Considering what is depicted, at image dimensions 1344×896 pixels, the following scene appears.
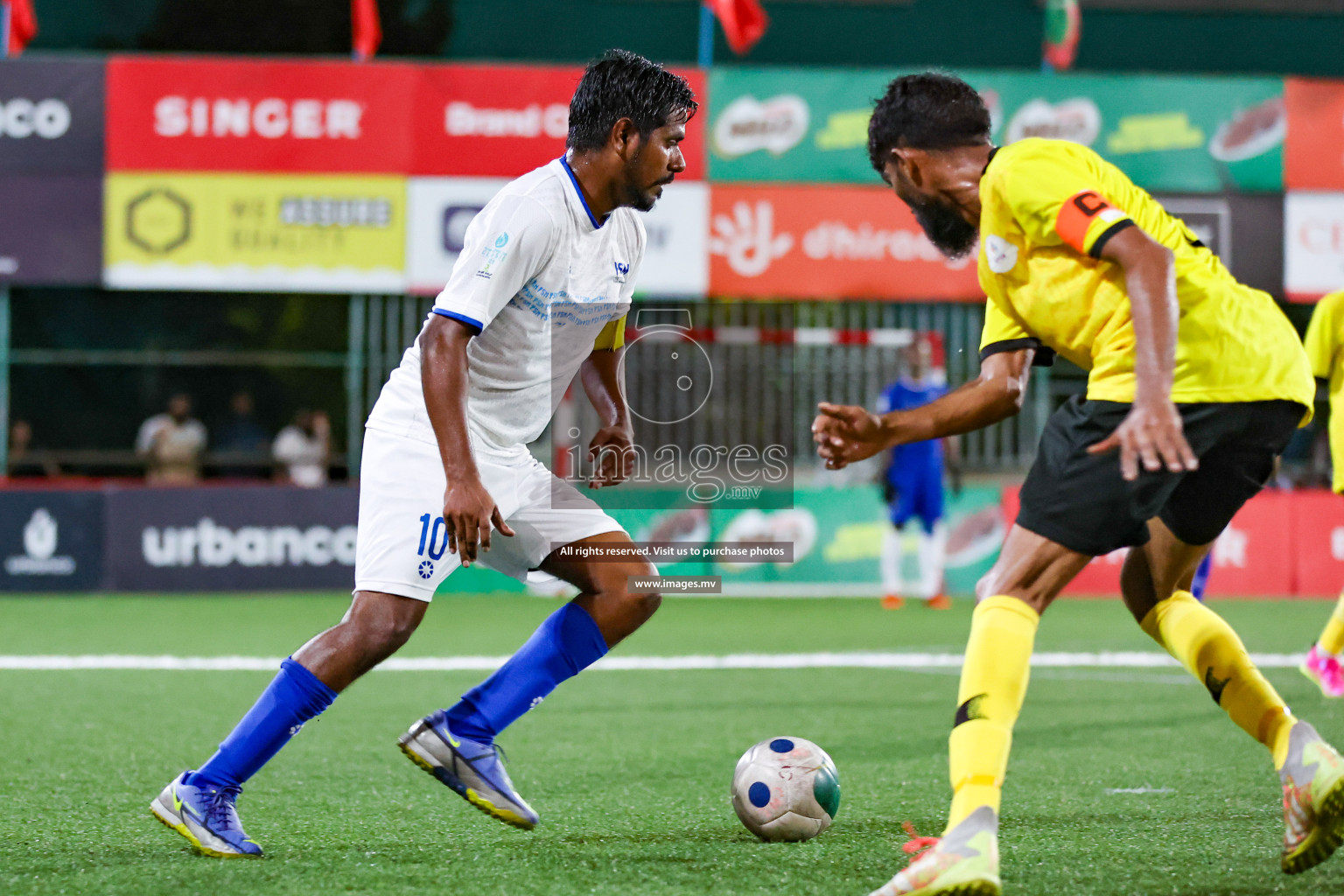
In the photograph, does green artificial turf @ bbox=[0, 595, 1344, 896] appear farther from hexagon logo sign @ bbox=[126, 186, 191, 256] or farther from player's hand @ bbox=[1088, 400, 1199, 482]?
hexagon logo sign @ bbox=[126, 186, 191, 256]

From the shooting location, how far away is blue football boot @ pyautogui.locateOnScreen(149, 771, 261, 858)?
383 centimetres

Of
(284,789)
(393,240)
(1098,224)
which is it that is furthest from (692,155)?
(1098,224)

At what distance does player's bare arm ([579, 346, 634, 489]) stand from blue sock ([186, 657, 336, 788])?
3.86ft

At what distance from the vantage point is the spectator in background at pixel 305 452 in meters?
14.5

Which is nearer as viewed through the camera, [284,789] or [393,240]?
[284,789]

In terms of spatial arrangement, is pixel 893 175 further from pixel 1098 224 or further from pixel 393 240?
pixel 393 240

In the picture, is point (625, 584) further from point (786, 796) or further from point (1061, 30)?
point (1061, 30)

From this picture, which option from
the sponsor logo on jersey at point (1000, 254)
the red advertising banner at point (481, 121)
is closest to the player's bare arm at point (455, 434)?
the sponsor logo on jersey at point (1000, 254)

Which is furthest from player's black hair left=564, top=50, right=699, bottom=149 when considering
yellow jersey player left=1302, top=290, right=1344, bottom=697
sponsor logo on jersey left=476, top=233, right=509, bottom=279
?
yellow jersey player left=1302, top=290, right=1344, bottom=697

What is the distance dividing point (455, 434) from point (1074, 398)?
63.1 inches

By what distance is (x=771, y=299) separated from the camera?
47.1 ft

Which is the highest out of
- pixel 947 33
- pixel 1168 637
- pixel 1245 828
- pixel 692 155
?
pixel 947 33

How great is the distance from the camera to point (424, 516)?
3.86 m

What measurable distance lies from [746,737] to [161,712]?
292 centimetres
